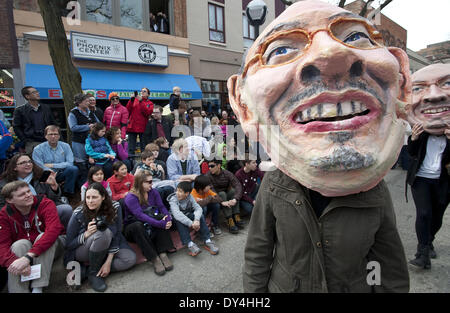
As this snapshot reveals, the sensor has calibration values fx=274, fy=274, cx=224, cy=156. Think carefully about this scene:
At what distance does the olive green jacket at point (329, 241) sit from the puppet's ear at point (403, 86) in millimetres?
381

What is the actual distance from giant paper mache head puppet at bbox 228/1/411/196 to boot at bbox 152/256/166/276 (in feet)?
7.22

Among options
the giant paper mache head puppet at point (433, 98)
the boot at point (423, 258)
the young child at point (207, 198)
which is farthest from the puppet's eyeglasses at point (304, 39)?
the young child at point (207, 198)

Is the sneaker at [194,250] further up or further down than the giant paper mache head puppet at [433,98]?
further down

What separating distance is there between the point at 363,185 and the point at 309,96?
1.40 feet

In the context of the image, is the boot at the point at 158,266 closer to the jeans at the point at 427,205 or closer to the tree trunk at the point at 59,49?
the jeans at the point at 427,205

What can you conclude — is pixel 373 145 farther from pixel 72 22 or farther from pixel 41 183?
pixel 72 22

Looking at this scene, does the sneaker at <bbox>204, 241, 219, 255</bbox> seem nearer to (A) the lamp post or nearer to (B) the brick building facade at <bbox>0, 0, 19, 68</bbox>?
(A) the lamp post

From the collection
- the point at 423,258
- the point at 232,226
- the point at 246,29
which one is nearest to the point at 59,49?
the point at 232,226

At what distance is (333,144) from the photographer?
1109mm

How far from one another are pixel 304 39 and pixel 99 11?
10.6 meters

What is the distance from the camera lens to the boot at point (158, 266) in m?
2.89

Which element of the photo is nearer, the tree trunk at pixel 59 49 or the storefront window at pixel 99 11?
the tree trunk at pixel 59 49
